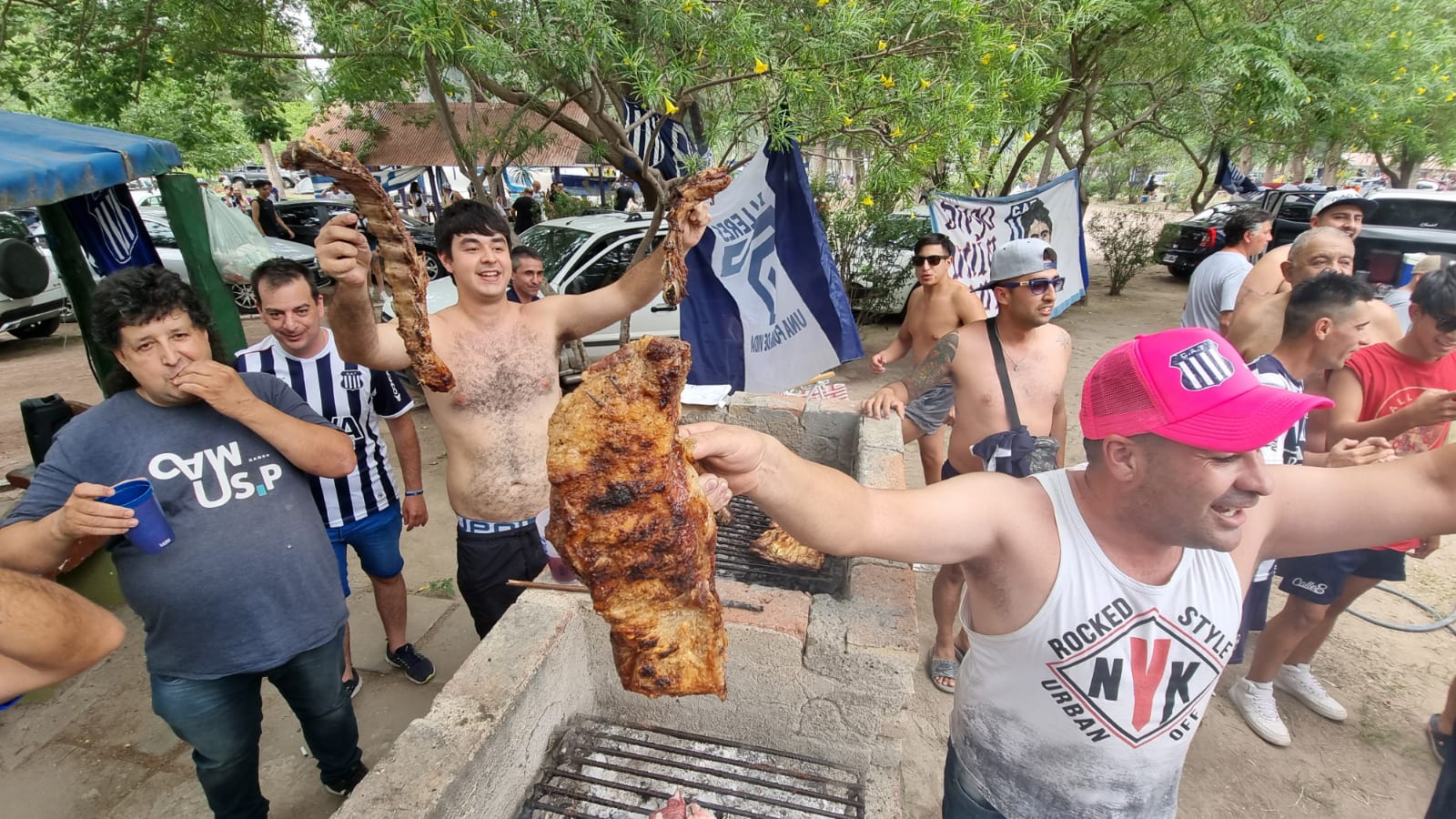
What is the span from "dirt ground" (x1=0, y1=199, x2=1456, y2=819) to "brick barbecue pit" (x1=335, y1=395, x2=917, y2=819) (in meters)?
0.25

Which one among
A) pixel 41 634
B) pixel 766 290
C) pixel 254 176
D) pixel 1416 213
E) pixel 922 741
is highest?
pixel 254 176

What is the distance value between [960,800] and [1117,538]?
0.95 metres

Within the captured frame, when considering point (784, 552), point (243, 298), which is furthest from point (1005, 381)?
point (243, 298)

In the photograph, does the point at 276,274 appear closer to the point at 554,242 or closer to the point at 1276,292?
the point at 554,242

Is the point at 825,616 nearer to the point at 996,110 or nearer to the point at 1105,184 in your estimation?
the point at 996,110

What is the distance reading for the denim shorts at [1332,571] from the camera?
303 centimetres

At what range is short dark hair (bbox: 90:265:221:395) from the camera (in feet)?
6.30

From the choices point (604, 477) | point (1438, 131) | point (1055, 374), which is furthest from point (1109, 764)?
point (1438, 131)

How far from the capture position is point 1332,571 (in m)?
3.03

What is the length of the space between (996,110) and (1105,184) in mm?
35493

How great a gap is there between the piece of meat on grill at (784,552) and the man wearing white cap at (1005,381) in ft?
2.41

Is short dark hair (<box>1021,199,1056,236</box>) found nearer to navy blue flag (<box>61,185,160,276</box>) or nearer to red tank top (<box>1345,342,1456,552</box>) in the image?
red tank top (<box>1345,342,1456,552</box>)

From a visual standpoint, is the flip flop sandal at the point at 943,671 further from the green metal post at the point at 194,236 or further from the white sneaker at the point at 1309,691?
the green metal post at the point at 194,236

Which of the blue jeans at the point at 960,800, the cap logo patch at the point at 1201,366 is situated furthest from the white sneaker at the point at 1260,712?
the cap logo patch at the point at 1201,366
